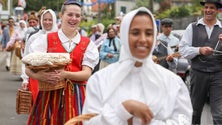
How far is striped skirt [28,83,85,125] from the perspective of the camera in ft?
17.8

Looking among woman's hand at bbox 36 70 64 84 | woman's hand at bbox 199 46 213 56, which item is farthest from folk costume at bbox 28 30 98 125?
woman's hand at bbox 199 46 213 56

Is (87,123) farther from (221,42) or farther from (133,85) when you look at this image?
(221,42)

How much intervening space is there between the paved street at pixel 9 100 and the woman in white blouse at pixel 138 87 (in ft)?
19.8

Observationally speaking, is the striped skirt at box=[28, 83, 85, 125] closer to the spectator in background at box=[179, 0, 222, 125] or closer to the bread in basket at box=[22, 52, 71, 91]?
the bread in basket at box=[22, 52, 71, 91]

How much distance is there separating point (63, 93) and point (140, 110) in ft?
7.38

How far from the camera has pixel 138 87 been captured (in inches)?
137

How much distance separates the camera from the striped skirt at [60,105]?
214 inches

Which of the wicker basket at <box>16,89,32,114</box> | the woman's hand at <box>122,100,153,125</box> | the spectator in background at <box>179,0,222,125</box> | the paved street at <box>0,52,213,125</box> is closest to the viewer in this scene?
the woman's hand at <box>122,100,153,125</box>

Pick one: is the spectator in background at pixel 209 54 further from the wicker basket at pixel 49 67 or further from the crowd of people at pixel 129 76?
the wicker basket at pixel 49 67

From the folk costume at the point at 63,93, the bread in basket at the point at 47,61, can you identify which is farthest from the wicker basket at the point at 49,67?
the folk costume at the point at 63,93

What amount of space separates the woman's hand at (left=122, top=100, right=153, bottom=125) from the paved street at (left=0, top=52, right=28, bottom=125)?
20.4 ft

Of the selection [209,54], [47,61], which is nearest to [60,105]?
[47,61]

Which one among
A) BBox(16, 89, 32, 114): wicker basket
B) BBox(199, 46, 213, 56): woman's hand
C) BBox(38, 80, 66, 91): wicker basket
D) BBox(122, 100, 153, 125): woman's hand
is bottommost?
BBox(16, 89, 32, 114): wicker basket

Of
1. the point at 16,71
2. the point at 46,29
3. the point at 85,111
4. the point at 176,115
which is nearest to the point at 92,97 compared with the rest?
the point at 85,111
